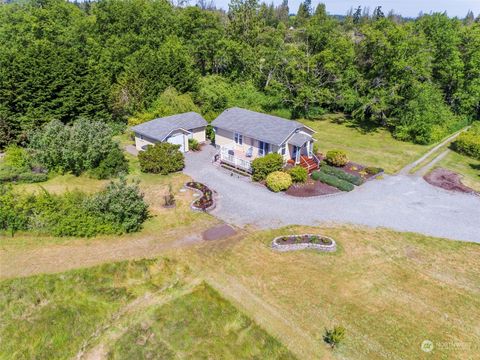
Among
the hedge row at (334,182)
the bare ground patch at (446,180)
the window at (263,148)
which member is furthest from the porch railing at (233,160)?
the bare ground patch at (446,180)

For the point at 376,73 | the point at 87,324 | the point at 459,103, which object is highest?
the point at 376,73

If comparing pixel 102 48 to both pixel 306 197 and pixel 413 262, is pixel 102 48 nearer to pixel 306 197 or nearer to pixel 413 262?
pixel 306 197

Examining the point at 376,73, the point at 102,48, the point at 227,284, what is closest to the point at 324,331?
the point at 227,284

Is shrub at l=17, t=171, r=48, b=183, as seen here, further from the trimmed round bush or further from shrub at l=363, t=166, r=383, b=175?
shrub at l=363, t=166, r=383, b=175

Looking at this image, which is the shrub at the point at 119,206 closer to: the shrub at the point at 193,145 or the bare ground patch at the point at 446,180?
the shrub at the point at 193,145

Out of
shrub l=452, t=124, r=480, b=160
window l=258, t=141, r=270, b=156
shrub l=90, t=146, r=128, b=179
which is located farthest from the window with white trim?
shrub l=452, t=124, r=480, b=160
